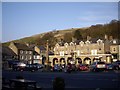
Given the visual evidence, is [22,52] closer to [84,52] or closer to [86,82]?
[84,52]

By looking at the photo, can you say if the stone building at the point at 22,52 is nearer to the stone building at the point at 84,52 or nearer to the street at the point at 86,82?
the stone building at the point at 84,52

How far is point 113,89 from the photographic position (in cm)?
1518

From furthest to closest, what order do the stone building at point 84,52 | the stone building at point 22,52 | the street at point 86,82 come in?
1. the stone building at point 22,52
2. the stone building at point 84,52
3. the street at point 86,82

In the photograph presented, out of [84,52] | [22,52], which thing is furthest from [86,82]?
[22,52]

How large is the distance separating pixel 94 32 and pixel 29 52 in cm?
3691

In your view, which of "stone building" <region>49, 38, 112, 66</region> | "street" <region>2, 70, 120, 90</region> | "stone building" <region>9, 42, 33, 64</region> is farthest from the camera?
"stone building" <region>9, 42, 33, 64</region>

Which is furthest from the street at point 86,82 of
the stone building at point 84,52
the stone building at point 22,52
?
the stone building at point 22,52

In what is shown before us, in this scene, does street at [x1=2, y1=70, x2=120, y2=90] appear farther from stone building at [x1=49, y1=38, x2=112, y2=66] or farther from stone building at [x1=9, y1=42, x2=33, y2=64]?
stone building at [x1=9, y1=42, x2=33, y2=64]

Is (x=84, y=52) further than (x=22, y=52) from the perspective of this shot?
No

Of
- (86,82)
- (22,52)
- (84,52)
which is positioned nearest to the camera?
(86,82)

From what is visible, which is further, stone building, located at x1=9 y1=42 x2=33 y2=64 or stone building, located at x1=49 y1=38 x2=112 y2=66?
stone building, located at x1=9 y1=42 x2=33 y2=64

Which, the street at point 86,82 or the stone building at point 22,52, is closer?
the street at point 86,82

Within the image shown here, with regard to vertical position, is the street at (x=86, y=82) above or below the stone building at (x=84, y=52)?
below

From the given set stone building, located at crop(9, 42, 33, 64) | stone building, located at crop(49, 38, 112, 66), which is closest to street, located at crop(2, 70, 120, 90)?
stone building, located at crop(49, 38, 112, 66)
